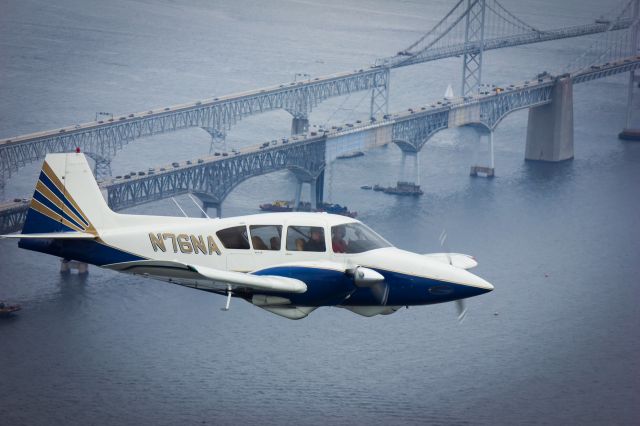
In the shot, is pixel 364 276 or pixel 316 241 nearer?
pixel 364 276

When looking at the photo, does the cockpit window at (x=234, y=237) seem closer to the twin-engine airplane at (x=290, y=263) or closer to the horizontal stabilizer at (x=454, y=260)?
the twin-engine airplane at (x=290, y=263)

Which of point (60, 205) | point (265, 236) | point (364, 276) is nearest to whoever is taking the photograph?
point (364, 276)

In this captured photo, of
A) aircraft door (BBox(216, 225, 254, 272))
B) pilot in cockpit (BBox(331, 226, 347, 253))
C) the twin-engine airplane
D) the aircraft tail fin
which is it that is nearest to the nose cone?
the twin-engine airplane

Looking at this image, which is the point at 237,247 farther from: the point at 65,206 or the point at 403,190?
the point at 403,190

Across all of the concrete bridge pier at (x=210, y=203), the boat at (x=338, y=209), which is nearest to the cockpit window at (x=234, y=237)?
the concrete bridge pier at (x=210, y=203)

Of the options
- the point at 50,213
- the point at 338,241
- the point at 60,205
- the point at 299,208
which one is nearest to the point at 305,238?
the point at 338,241

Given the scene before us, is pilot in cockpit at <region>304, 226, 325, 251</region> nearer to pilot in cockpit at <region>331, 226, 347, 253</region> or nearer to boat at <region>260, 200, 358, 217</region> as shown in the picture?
pilot in cockpit at <region>331, 226, 347, 253</region>
